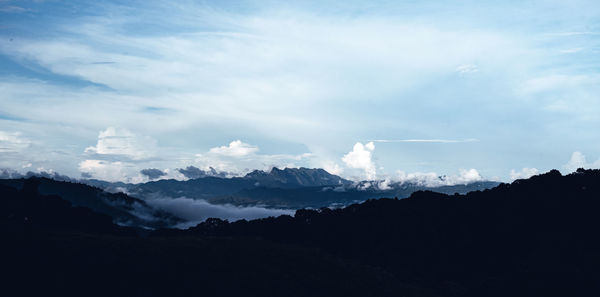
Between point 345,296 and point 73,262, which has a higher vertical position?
point 73,262

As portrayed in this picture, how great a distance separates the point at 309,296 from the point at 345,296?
14.7 metres

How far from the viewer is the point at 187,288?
189375 millimetres

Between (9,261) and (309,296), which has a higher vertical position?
(9,261)

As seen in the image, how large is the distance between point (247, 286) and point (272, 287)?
33.4ft

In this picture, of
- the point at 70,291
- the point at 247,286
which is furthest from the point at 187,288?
the point at 70,291

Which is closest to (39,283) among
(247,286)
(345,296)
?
(247,286)

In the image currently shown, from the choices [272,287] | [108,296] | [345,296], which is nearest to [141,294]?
[108,296]

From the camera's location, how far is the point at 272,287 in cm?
19975

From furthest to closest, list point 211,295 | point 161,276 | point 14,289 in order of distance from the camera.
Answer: point 161,276 < point 211,295 < point 14,289

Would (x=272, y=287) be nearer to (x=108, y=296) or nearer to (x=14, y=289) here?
(x=108, y=296)

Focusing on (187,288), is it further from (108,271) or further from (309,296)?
(309,296)

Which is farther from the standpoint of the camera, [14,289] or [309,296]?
[309,296]

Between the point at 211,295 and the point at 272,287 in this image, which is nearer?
the point at 211,295

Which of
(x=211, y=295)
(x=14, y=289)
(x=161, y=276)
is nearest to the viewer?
(x=14, y=289)
